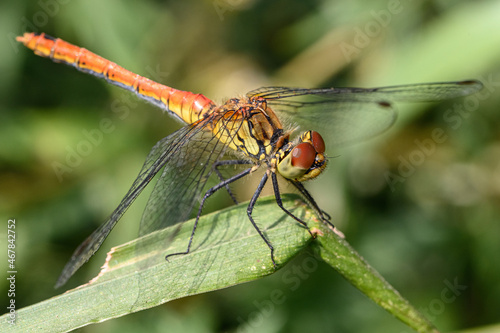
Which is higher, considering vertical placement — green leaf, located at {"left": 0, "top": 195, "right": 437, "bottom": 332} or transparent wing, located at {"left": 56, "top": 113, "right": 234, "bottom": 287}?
transparent wing, located at {"left": 56, "top": 113, "right": 234, "bottom": 287}

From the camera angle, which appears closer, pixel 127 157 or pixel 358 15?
pixel 127 157

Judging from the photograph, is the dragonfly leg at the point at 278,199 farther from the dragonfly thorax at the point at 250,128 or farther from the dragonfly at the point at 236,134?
the dragonfly thorax at the point at 250,128

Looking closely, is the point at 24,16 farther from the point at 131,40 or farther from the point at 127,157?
the point at 127,157

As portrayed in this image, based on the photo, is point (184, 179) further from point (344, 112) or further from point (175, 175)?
point (344, 112)

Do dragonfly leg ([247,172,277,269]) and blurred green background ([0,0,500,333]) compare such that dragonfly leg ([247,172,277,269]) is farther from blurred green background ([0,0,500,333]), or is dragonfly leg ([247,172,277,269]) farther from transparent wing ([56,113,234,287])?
blurred green background ([0,0,500,333])

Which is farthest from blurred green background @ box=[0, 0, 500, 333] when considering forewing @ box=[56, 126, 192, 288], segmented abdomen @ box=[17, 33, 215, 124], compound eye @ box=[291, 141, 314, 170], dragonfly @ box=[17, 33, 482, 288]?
compound eye @ box=[291, 141, 314, 170]

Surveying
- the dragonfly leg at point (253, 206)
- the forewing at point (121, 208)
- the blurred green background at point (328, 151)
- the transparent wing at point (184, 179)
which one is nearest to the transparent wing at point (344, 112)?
the blurred green background at point (328, 151)

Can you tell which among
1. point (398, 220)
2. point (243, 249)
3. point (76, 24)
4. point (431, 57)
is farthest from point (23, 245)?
point (431, 57)
